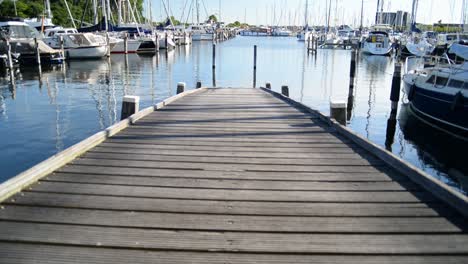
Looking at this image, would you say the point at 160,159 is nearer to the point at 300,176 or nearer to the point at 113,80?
the point at 300,176

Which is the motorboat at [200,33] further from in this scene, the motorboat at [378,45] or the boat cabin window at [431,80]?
the boat cabin window at [431,80]

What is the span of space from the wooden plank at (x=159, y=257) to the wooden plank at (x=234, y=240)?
0.21 feet

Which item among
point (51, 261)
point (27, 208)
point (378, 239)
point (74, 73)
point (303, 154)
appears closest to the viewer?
point (51, 261)

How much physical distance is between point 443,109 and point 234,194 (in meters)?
11.3

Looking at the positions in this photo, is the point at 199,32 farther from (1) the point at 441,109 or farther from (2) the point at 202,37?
(1) the point at 441,109

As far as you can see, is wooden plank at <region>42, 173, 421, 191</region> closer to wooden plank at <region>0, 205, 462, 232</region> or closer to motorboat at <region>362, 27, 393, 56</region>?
wooden plank at <region>0, 205, 462, 232</region>

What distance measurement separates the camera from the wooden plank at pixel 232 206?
374cm

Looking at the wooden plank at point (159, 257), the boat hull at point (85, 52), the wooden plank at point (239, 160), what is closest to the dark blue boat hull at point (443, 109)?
the wooden plank at point (239, 160)

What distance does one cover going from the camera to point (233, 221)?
3.56m

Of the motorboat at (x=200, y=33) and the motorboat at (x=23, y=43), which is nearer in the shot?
the motorboat at (x=23, y=43)

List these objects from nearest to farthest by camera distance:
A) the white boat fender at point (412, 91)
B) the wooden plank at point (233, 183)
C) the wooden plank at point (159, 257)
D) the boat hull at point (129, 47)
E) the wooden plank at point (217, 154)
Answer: the wooden plank at point (159, 257) < the wooden plank at point (233, 183) < the wooden plank at point (217, 154) < the white boat fender at point (412, 91) < the boat hull at point (129, 47)

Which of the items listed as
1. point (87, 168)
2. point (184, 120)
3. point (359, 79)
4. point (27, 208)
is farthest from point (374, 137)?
point (359, 79)

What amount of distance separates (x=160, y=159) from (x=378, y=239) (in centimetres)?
309

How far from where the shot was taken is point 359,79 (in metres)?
28.8
